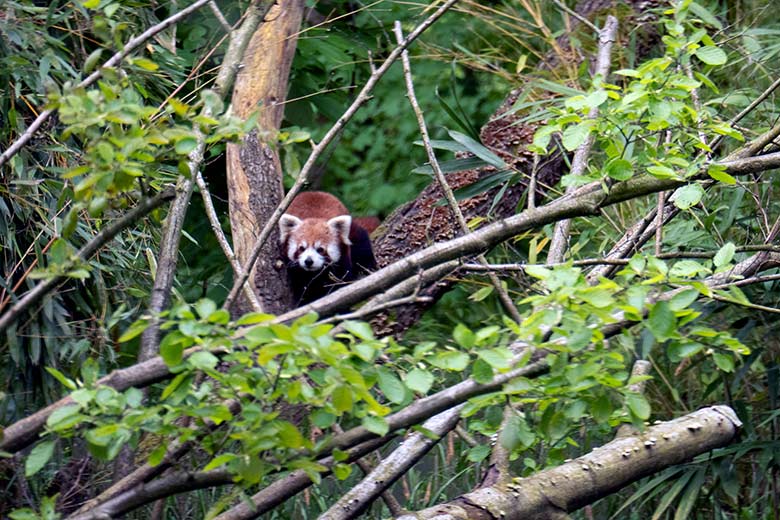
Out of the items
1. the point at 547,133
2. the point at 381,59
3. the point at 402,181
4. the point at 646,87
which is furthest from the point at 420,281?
the point at 402,181

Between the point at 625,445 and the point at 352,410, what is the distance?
36.8 inches

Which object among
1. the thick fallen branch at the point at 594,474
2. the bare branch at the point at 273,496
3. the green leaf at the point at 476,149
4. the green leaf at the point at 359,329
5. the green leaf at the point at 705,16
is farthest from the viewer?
the green leaf at the point at 705,16

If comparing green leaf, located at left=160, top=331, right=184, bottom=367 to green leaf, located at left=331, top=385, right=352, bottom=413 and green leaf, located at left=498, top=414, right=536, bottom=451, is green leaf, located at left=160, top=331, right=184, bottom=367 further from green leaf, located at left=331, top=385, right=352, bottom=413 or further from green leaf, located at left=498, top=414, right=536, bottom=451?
green leaf, located at left=498, top=414, right=536, bottom=451

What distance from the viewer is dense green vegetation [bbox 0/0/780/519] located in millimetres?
1447

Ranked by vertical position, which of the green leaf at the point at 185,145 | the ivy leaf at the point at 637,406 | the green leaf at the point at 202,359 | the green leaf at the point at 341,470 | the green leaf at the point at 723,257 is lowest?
the ivy leaf at the point at 637,406

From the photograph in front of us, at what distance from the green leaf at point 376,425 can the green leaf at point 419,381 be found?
0.07 metres

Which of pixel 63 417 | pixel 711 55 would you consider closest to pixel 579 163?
pixel 711 55

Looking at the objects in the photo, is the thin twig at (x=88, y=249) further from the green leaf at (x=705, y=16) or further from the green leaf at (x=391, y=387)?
the green leaf at (x=705, y=16)

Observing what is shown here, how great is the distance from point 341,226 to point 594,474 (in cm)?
239

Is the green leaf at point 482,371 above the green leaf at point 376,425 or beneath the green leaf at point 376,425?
beneath

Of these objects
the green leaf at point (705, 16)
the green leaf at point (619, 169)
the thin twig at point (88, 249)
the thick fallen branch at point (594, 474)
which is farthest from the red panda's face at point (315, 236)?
the thin twig at point (88, 249)

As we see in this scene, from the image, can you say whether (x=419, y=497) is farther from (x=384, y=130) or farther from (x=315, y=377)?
(x=384, y=130)

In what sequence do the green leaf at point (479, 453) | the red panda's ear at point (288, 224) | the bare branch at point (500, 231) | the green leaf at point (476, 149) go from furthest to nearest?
1. the red panda's ear at point (288, 224)
2. the green leaf at point (476, 149)
3. the green leaf at point (479, 453)
4. the bare branch at point (500, 231)

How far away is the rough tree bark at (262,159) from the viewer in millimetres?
2834
